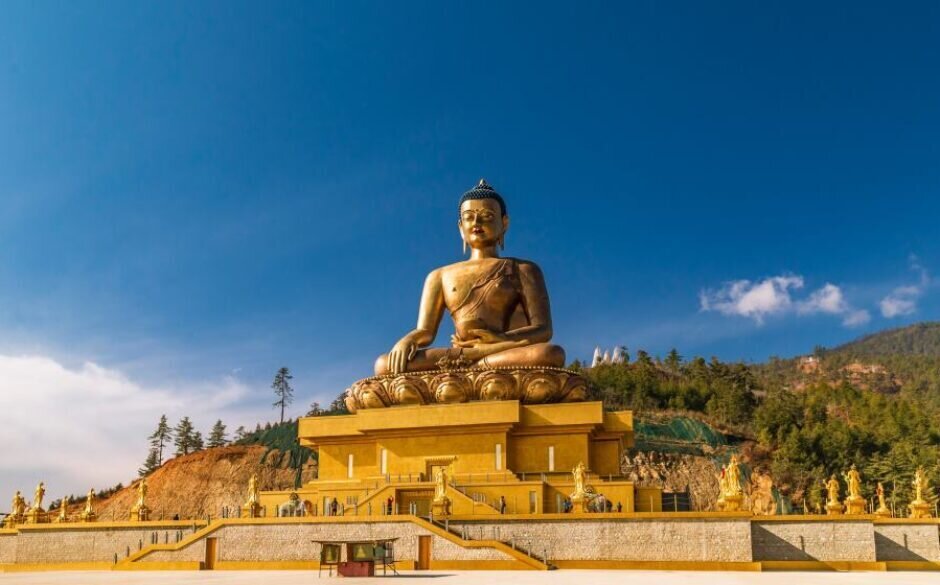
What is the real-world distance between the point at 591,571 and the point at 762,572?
284 cm

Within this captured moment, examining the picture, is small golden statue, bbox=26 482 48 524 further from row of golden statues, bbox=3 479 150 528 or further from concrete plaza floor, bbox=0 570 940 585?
concrete plaza floor, bbox=0 570 940 585

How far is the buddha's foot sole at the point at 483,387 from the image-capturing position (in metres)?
20.9

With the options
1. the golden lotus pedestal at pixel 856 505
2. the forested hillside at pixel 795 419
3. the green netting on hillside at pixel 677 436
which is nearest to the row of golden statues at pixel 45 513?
the golden lotus pedestal at pixel 856 505

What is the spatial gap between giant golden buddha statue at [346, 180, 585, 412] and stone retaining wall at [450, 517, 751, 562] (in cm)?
465

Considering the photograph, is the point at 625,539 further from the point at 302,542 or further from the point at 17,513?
the point at 17,513

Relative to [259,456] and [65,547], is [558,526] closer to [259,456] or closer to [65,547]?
[65,547]

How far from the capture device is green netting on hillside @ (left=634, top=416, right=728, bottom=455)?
48.4 m

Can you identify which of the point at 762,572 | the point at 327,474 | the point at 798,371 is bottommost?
the point at 762,572

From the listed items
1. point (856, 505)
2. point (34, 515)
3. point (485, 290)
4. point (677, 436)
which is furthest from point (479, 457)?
point (677, 436)

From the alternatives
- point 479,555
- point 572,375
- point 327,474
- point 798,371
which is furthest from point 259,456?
point 798,371

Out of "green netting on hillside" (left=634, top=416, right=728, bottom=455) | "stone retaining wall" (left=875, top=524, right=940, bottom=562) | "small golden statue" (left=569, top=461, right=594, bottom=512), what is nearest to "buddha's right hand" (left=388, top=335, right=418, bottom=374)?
"small golden statue" (left=569, top=461, right=594, bottom=512)

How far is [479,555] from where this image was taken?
636 inches

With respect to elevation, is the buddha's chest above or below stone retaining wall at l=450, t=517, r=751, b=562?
above

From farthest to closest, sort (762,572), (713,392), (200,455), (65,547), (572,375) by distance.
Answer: (713,392) → (200,455) → (572,375) → (65,547) → (762,572)
